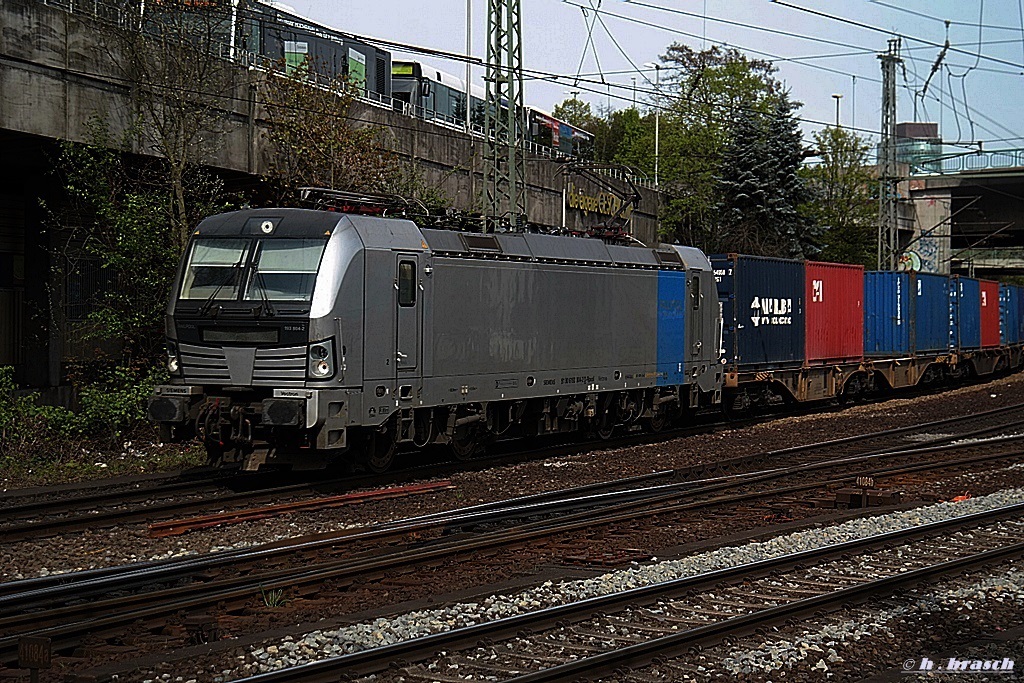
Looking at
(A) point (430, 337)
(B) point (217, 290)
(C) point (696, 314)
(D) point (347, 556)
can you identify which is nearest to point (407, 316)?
(A) point (430, 337)

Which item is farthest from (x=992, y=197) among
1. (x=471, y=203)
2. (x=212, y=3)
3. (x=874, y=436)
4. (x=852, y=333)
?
(x=212, y=3)

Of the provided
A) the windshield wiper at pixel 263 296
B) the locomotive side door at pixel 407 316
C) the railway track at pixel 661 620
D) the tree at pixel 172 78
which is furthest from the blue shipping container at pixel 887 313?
the windshield wiper at pixel 263 296

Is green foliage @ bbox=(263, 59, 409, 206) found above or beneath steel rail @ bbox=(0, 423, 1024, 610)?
above

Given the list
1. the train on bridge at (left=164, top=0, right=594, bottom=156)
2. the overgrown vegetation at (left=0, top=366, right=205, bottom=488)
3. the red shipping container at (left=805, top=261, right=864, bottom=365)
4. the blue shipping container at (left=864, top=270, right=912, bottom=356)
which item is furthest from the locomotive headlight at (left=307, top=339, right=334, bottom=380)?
the blue shipping container at (left=864, top=270, right=912, bottom=356)

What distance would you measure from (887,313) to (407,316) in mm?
18931

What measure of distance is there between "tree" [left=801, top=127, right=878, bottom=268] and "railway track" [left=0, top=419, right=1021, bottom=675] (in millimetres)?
42571

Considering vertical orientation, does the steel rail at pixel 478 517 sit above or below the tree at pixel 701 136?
below

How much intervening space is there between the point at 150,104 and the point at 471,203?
435 inches

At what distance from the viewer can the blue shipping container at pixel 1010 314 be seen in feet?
132

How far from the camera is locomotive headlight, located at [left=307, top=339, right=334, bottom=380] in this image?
13109 millimetres

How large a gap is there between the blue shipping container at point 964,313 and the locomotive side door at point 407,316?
2401 cm

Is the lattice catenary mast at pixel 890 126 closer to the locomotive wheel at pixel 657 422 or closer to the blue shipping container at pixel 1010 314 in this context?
the blue shipping container at pixel 1010 314

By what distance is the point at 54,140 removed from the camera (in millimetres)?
17688

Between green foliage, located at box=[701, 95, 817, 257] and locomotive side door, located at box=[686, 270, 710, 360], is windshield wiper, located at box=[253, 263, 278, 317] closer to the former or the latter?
locomotive side door, located at box=[686, 270, 710, 360]
